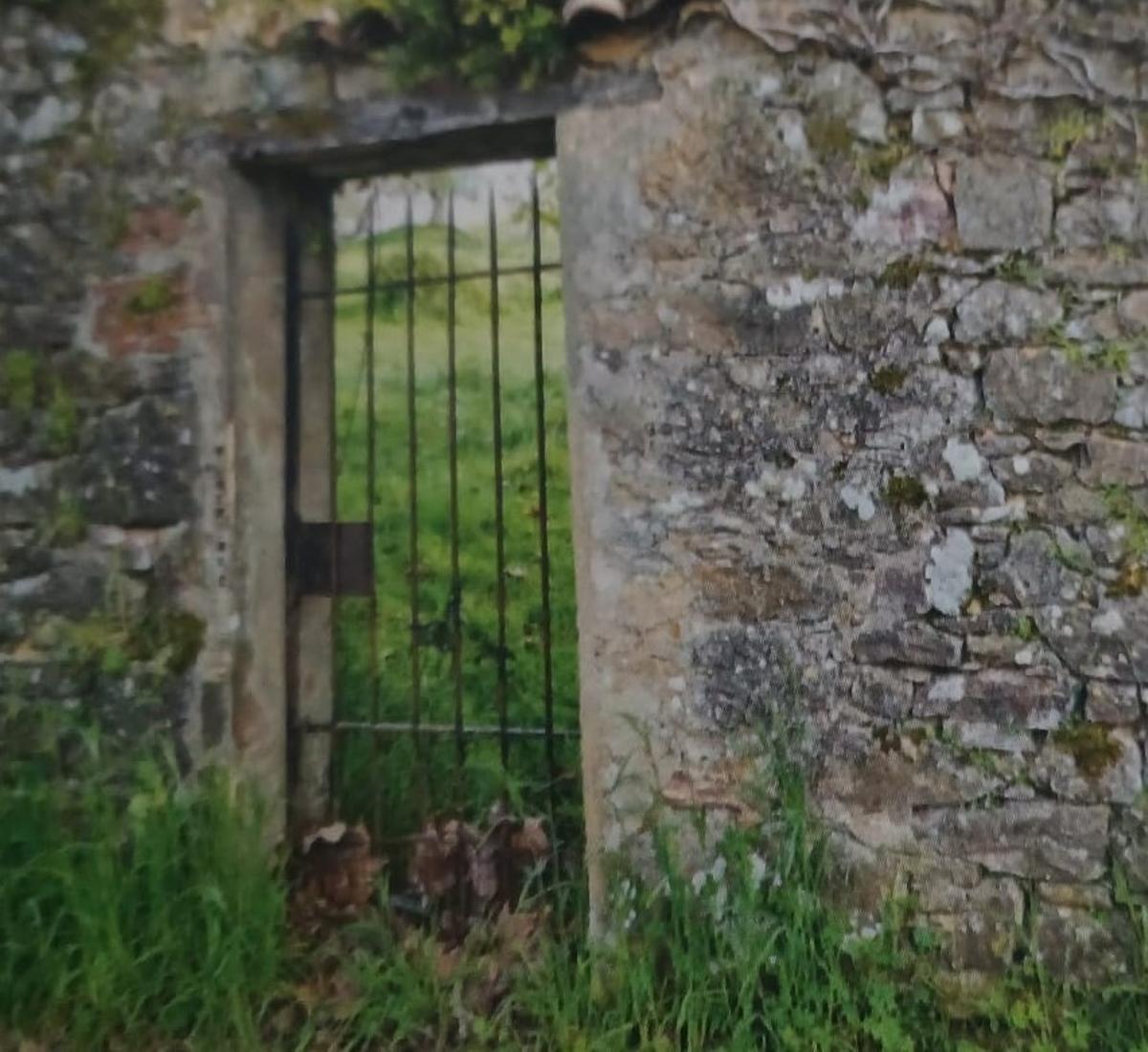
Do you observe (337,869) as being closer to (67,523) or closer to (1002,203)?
(67,523)

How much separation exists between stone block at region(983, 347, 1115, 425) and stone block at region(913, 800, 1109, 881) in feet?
2.90

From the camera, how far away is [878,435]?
8.91 feet

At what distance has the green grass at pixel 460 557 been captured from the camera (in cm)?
341

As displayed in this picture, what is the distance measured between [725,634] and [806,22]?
1486 millimetres

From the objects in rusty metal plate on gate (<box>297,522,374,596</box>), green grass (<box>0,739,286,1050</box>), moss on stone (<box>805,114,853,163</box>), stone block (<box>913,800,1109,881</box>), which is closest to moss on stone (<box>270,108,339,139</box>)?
rusty metal plate on gate (<box>297,522,374,596</box>)

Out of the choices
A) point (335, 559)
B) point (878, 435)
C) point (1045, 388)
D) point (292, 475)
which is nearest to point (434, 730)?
point (335, 559)

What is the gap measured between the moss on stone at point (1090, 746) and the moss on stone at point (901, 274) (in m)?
1.09

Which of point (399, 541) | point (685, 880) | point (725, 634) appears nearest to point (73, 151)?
point (399, 541)

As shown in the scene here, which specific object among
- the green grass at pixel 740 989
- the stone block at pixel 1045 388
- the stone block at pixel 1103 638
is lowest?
the green grass at pixel 740 989

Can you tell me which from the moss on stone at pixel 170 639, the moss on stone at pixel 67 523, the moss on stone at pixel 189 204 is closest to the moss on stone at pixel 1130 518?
the moss on stone at pixel 170 639

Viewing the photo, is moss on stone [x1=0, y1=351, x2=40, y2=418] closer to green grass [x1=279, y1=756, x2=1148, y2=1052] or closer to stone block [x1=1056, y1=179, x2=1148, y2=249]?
green grass [x1=279, y1=756, x2=1148, y2=1052]

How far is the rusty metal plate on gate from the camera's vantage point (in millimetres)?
3375

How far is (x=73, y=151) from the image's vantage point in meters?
3.28

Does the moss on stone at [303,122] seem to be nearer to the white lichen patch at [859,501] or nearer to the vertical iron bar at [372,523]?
the vertical iron bar at [372,523]
